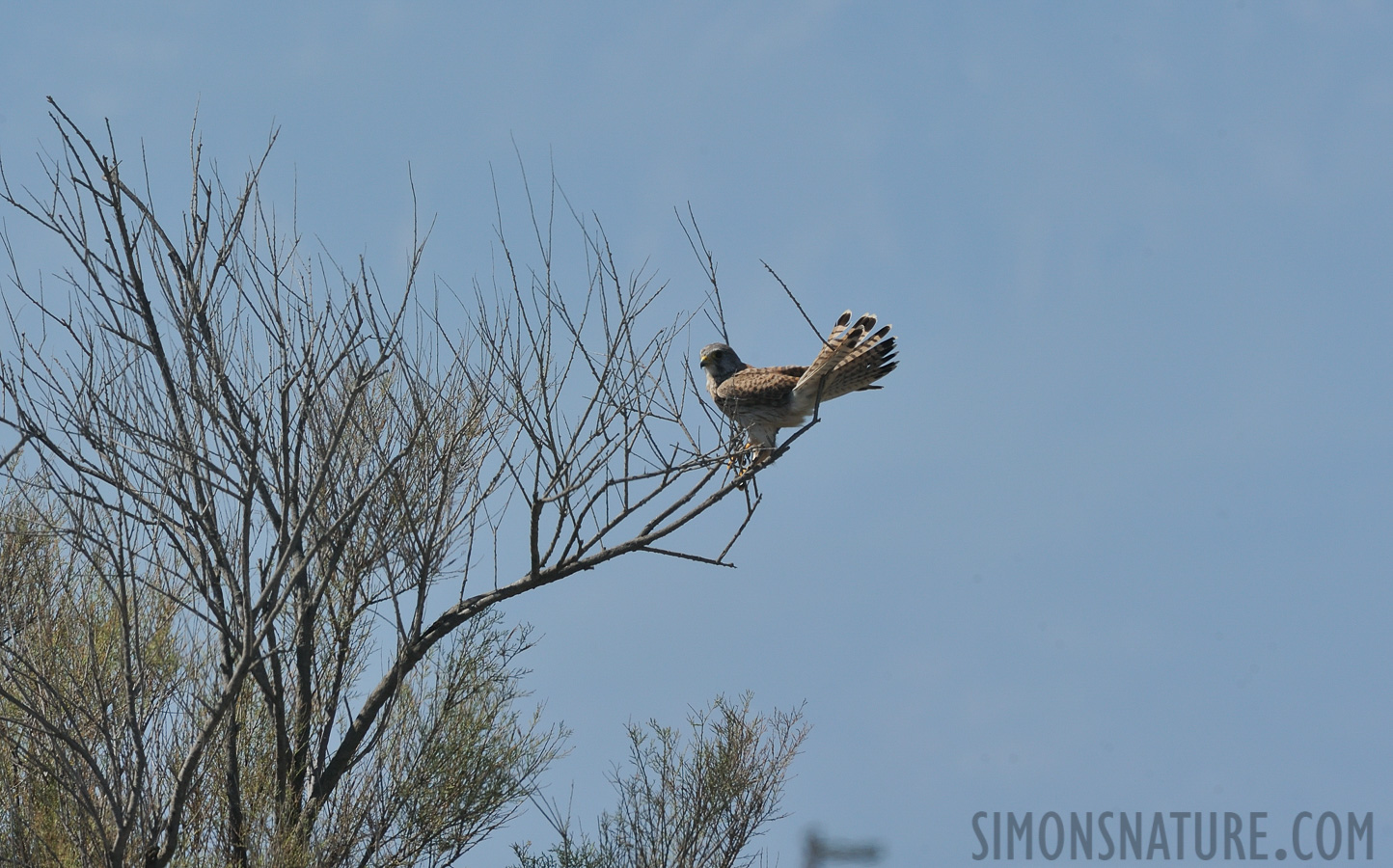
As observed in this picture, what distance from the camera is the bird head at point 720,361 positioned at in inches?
Answer: 259

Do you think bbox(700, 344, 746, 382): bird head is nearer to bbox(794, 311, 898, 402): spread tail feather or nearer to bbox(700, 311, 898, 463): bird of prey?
bbox(700, 311, 898, 463): bird of prey

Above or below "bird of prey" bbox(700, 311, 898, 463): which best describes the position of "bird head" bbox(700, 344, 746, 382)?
above

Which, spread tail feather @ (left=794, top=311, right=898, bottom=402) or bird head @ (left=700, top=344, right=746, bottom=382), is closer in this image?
spread tail feather @ (left=794, top=311, right=898, bottom=402)

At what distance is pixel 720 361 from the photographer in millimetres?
6605

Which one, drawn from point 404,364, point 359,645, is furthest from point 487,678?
point 404,364

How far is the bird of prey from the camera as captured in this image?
19.0ft

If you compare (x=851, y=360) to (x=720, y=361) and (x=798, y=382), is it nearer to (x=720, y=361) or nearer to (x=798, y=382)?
(x=798, y=382)

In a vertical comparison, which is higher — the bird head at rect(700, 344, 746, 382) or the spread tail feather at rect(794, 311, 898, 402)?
the bird head at rect(700, 344, 746, 382)

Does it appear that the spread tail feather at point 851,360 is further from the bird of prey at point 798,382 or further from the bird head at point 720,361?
the bird head at point 720,361

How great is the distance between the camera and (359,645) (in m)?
6.65

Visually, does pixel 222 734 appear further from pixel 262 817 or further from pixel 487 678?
pixel 487 678

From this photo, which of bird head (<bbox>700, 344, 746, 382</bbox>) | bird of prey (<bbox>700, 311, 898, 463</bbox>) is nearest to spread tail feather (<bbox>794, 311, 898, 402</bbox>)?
bird of prey (<bbox>700, 311, 898, 463</bbox>)

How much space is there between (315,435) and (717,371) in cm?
240

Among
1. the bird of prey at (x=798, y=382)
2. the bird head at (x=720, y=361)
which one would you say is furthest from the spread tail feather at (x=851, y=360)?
the bird head at (x=720, y=361)
